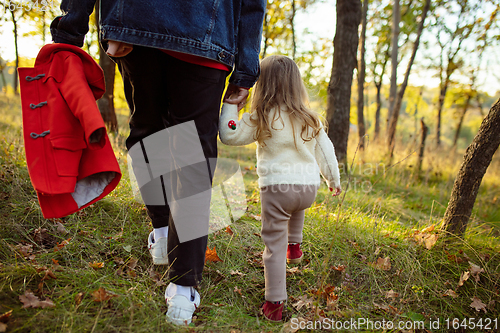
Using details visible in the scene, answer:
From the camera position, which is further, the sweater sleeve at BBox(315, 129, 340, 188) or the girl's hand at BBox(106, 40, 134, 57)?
the sweater sleeve at BBox(315, 129, 340, 188)

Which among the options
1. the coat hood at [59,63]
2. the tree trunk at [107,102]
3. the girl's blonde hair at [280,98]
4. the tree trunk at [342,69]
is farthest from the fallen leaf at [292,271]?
the tree trunk at [107,102]

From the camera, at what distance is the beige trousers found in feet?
5.65

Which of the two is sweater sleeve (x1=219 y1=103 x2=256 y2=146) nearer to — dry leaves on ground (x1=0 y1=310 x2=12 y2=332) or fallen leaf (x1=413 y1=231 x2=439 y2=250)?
dry leaves on ground (x1=0 y1=310 x2=12 y2=332)

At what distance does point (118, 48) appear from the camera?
1.33 meters

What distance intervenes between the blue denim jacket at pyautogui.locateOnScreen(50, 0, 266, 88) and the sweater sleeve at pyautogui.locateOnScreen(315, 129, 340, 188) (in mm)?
841

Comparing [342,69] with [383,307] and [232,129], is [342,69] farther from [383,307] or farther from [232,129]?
[383,307]

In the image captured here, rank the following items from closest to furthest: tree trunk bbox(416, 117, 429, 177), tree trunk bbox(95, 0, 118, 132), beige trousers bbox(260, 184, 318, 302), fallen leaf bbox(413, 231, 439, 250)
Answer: beige trousers bbox(260, 184, 318, 302) < fallen leaf bbox(413, 231, 439, 250) < tree trunk bbox(95, 0, 118, 132) < tree trunk bbox(416, 117, 429, 177)

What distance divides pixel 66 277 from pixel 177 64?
1.33m

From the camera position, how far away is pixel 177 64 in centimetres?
140

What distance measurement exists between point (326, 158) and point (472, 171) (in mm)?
1414

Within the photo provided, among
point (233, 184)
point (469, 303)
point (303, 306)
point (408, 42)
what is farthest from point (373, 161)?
point (408, 42)

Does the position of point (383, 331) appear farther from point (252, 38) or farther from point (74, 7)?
point (74, 7)

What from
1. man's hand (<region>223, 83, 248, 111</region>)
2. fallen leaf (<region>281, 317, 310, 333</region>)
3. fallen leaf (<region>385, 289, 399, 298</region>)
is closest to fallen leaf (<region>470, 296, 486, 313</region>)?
fallen leaf (<region>385, 289, 399, 298</region>)

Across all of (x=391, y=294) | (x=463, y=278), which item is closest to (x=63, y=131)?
(x=391, y=294)
